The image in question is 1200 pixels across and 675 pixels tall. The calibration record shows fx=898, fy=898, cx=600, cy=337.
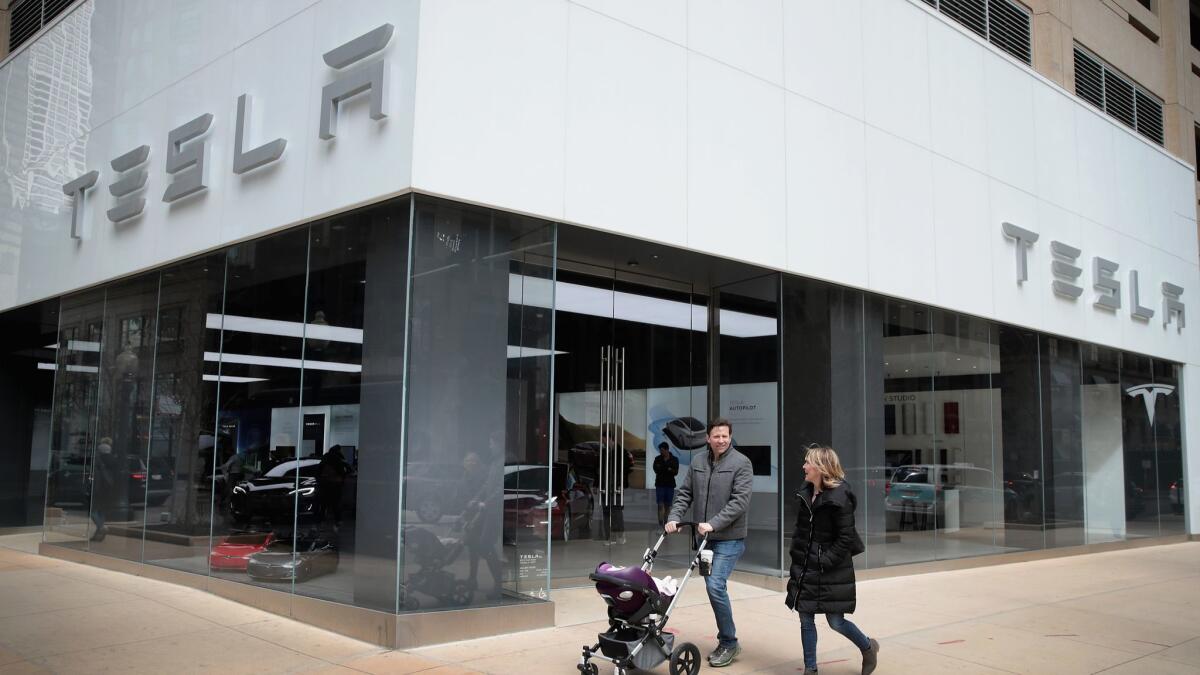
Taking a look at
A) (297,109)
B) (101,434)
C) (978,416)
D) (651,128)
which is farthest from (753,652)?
(101,434)

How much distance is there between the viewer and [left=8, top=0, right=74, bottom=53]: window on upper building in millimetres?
14883

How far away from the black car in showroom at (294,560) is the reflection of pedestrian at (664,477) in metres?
5.58

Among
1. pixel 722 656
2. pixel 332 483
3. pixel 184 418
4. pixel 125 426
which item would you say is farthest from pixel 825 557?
pixel 125 426

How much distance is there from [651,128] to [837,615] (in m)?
5.43

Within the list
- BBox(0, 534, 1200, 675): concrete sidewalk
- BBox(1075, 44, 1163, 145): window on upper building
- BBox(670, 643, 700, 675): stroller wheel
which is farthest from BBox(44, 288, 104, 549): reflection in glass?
BBox(1075, 44, 1163, 145): window on upper building

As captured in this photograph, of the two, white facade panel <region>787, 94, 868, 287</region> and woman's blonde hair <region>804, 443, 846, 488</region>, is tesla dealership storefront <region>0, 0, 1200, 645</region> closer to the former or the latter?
white facade panel <region>787, 94, 868, 287</region>

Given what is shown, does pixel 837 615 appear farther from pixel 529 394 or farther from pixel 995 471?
pixel 995 471

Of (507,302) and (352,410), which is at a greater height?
(507,302)

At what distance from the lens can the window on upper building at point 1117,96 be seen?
1888 cm

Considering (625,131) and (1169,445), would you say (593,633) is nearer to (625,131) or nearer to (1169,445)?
(625,131)

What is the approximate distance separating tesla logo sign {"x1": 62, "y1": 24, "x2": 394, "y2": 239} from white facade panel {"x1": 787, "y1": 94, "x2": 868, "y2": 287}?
5.56 meters

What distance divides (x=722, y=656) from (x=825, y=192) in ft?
22.3

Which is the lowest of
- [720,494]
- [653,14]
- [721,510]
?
[721,510]

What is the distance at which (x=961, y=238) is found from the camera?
14.2 metres
